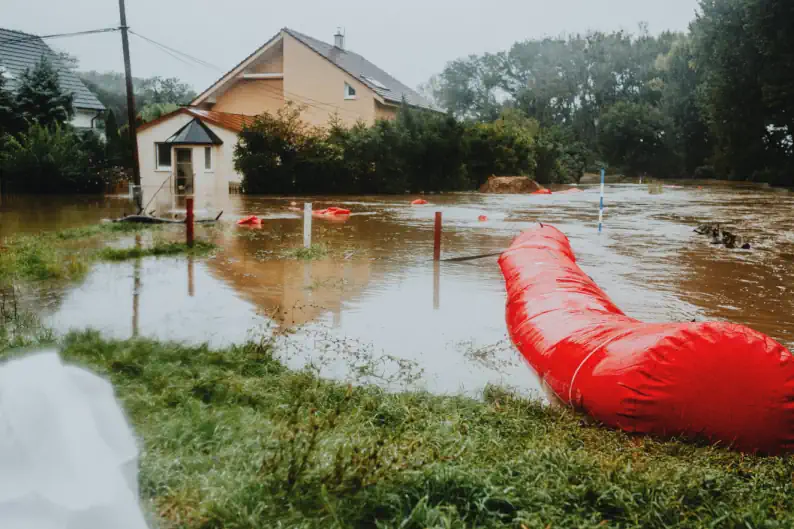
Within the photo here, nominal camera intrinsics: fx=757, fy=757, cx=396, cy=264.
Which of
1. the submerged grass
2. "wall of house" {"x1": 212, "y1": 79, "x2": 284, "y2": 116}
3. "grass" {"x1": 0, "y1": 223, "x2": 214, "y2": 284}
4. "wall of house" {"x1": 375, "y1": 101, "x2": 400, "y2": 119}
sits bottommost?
the submerged grass

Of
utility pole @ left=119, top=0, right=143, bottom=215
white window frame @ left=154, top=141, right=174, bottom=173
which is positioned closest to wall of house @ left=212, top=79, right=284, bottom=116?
white window frame @ left=154, top=141, right=174, bottom=173

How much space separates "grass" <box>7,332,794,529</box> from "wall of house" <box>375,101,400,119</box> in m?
33.4

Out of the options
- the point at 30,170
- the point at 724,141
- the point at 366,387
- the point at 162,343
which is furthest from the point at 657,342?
the point at 724,141

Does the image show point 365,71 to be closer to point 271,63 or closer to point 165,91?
point 271,63

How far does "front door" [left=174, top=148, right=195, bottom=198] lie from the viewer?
33.0 metres

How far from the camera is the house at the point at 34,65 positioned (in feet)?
101

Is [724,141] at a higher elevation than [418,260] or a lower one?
higher

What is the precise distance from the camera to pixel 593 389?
462cm

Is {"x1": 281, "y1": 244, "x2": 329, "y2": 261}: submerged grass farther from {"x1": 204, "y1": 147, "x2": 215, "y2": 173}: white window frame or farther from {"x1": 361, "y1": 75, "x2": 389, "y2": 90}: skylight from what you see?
{"x1": 361, "y1": 75, "x2": 389, "y2": 90}: skylight

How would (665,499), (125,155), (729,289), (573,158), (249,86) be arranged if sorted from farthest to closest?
(573,158), (249,86), (125,155), (729,289), (665,499)

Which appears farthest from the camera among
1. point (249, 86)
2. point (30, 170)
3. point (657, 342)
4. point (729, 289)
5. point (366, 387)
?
point (249, 86)

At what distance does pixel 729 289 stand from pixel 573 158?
4607 cm

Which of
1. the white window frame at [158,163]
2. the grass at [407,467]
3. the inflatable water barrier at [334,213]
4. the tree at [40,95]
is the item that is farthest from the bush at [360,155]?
the grass at [407,467]

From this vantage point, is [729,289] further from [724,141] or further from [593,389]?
[724,141]
